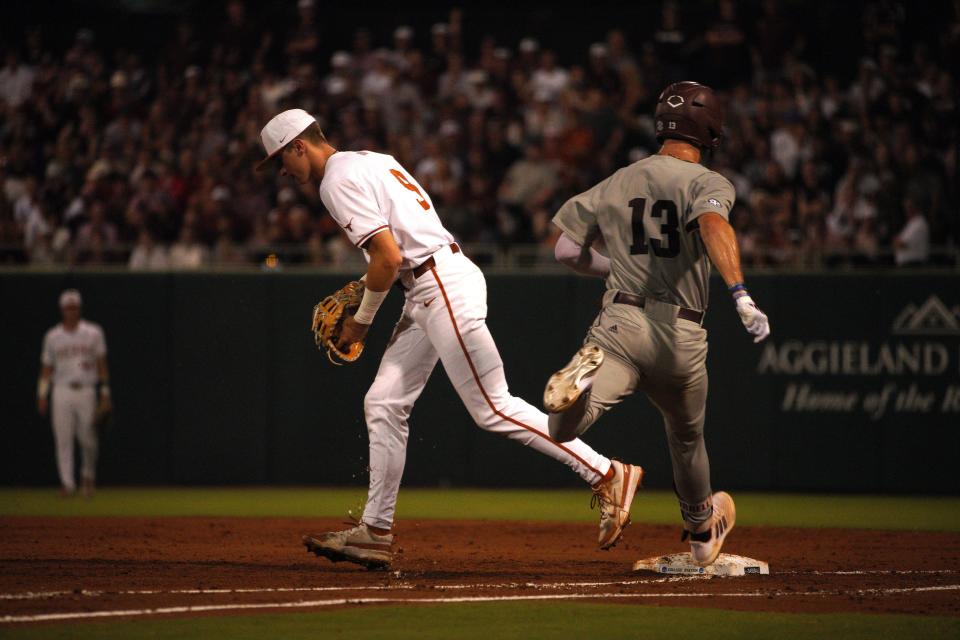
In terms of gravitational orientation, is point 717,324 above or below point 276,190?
below

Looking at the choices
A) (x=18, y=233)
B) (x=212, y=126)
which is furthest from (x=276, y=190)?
(x=18, y=233)

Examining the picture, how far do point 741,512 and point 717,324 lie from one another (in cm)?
211

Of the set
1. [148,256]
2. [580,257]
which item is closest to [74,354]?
[148,256]

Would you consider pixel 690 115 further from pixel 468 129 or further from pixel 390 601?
pixel 468 129

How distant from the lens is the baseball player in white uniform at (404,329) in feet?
21.1


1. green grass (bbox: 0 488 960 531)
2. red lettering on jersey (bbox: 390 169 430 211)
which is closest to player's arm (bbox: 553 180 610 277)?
red lettering on jersey (bbox: 390 169 430 211)

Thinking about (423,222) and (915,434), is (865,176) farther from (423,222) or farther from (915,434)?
(423,222)

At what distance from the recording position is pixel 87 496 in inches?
504

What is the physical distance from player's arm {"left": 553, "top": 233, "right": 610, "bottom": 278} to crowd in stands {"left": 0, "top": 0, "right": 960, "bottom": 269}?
6.85m

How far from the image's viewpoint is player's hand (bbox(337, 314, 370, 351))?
6.78 m

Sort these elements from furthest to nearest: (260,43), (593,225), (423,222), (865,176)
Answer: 1. (260,43)
2. (865,176)
3. (423,222)
4. (593,225)

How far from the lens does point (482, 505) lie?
40.3 feet

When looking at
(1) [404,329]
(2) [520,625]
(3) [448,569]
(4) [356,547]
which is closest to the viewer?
(2) [520,625]

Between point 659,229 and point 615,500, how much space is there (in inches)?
50.5
